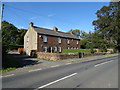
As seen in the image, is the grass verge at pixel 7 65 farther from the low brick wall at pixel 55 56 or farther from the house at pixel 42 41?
the house at pixel 42 41

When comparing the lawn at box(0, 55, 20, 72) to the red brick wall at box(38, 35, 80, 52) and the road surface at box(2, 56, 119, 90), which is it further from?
the red brick wall at box(38, 35, 80, 52)

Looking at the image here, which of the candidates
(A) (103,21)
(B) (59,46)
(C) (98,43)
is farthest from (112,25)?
(B) (59,46)

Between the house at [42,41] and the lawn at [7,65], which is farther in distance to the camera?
the house at [42,41]

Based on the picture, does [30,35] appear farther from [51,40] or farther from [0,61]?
[0,61]

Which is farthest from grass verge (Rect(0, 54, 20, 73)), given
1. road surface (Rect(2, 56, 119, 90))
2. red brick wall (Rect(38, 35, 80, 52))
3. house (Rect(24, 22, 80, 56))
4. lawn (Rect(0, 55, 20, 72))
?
red brick wall (Rect(38, 35, 80, 52))

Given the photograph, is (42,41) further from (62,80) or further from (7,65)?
(62,80)

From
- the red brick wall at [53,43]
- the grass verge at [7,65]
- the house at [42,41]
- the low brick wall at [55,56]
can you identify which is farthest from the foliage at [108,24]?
the grass verge at [7,65]

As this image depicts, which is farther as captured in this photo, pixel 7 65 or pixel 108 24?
pixel 108 24

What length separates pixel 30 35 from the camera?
3525cm

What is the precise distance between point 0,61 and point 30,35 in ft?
70.7

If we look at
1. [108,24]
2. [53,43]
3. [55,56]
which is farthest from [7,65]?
[108,24]

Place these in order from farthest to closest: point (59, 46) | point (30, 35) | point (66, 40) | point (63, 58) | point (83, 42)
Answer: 1. point (83, 42)
2. point (66, 40)
3. point (59, 46)
4. point (30, 35)
5. point (63, 58)

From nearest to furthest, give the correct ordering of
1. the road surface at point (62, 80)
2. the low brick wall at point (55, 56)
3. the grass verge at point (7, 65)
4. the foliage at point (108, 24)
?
the road surface at point (62, 80), the grass verge at point (7, 65), the low brick wall at point (55, 56), the foliage at point (108, 24)

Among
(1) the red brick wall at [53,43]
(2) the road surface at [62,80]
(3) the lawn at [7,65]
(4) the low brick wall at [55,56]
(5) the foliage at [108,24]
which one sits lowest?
(2) the road surface at [62,80]
